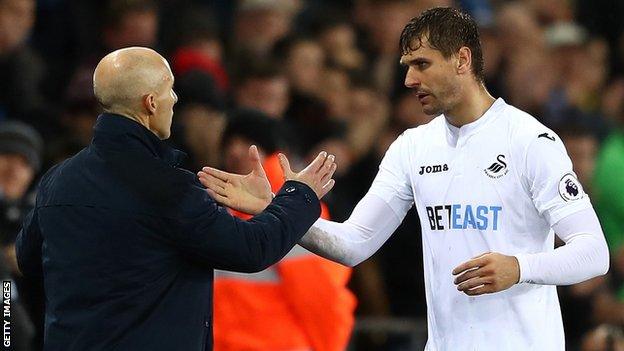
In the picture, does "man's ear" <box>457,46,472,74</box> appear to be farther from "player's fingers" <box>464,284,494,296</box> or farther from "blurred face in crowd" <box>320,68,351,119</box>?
"blurred face in crowd" <box>320,68,351,119</box>

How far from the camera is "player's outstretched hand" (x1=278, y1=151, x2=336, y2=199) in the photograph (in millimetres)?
5316

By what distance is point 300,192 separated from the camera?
5.22m

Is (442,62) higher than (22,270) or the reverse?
higher

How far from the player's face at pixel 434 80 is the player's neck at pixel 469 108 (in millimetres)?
34

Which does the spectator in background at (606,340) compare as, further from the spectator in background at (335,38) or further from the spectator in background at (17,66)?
the spectator in background at (17,66)

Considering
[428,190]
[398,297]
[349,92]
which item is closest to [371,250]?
[428,190]

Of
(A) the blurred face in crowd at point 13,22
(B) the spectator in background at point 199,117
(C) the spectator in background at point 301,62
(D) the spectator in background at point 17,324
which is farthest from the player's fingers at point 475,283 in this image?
(C) the spectator in background at point 301,62

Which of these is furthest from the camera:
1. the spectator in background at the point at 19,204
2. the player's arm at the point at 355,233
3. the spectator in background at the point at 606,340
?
the spectator in background at the point at 606,340

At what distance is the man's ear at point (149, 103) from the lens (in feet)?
16.6

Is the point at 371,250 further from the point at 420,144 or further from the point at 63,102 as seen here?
the point at 63,102

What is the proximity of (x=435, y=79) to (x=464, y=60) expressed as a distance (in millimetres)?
154

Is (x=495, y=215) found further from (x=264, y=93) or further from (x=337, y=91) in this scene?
(x=337, y=91)

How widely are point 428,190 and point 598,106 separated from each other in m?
7.11

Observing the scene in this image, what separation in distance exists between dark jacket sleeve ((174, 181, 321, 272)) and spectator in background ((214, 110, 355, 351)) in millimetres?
1410
